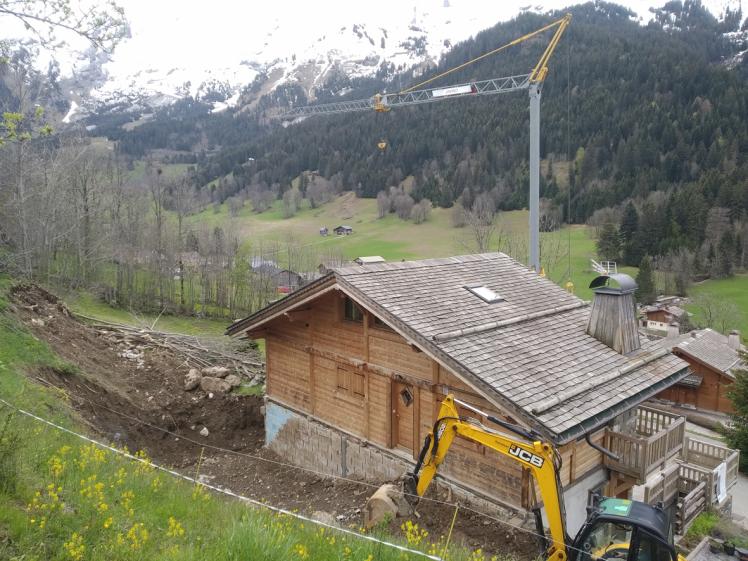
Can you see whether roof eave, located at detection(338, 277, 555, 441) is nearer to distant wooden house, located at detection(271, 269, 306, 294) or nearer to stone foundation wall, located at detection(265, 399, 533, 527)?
stone foundation wall, located at detection(265, 399, 533, 527)

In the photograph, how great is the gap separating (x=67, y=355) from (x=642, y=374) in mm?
19452

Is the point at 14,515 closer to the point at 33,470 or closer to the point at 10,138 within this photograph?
the point at 33,470

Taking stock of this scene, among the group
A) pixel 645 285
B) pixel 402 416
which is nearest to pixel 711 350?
pixel 645 285

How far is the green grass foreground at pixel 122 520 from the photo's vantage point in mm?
5883

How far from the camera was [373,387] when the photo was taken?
15977 millimetres

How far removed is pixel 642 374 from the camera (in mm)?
14664

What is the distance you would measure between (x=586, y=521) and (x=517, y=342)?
5476mm

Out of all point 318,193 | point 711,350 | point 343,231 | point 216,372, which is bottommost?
point 711,350

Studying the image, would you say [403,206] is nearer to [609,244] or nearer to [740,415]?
[609,244]

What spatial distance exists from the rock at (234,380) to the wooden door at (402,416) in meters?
11.1

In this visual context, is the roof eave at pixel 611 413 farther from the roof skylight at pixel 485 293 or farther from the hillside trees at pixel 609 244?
the hillside trees at pixel 609 244

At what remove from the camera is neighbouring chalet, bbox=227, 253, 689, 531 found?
12.7m

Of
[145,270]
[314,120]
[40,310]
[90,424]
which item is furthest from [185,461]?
[314,120]

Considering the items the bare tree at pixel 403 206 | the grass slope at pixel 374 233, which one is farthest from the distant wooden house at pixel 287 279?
the bare tree at pixel 403 206
